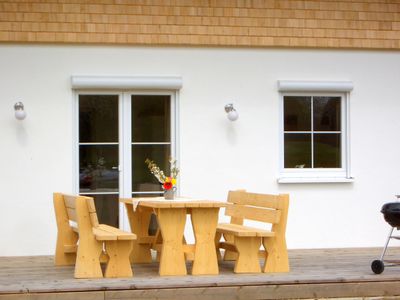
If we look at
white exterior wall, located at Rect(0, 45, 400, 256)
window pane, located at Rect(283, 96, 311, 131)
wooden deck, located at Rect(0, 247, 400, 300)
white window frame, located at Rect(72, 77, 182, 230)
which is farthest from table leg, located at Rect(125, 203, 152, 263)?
window pane, located at Rect(283, 96, 311, 131)

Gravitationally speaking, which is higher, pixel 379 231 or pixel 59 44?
pixel 59 44

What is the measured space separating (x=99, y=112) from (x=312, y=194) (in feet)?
8.89

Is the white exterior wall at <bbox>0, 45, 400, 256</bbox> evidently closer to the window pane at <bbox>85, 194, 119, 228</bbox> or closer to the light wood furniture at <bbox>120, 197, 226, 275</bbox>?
the window pane at <bbox>85, 194, 119, 228</bbox>

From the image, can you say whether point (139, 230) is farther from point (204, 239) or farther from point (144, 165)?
point (204, 239)

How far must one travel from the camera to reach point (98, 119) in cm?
1056

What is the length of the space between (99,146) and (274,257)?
281cm

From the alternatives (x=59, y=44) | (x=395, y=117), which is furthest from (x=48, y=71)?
(x=395, y=117)

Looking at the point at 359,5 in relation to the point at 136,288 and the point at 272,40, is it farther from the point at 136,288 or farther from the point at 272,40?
the point at 136,288

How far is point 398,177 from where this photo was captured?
1122cm

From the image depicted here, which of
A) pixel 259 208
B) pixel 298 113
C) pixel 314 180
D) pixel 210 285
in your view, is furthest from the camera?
pixel 298 113

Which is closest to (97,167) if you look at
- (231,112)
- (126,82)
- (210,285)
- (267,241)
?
(126,82)

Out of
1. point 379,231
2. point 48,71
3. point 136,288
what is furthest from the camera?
point 379,231

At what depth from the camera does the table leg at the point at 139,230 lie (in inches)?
380

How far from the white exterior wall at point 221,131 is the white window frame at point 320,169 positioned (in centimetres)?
8
